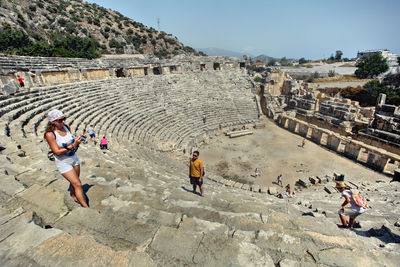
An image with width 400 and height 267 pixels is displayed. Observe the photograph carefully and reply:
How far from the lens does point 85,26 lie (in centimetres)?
4484

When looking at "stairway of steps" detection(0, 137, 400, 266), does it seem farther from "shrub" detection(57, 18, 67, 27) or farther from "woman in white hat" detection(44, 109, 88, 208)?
"shrub" detection(57, 18, 67, 27)

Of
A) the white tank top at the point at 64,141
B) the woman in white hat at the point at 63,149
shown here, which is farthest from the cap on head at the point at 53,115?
the white tank top at the point at 64,141

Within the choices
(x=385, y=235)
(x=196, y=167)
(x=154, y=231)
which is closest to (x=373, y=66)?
(x=385, y=235)

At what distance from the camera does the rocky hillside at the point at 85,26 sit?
32.4 meters

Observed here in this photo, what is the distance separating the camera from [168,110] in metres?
16.5

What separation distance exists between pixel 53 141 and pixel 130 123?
32.9 ft

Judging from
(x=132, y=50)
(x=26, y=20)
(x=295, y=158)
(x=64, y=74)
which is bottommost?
(x=295, y=158)

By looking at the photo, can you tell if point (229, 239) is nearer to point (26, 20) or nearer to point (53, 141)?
point (53, 141)

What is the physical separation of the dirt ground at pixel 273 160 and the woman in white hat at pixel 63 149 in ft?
30.7

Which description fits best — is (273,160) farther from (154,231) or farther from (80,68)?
(80,68)

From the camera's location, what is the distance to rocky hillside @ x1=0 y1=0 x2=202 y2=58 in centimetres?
3240

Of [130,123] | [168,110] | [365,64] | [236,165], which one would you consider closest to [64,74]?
[130,123]

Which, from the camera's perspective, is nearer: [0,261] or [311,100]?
[0,261]

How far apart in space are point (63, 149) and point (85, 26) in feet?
174
